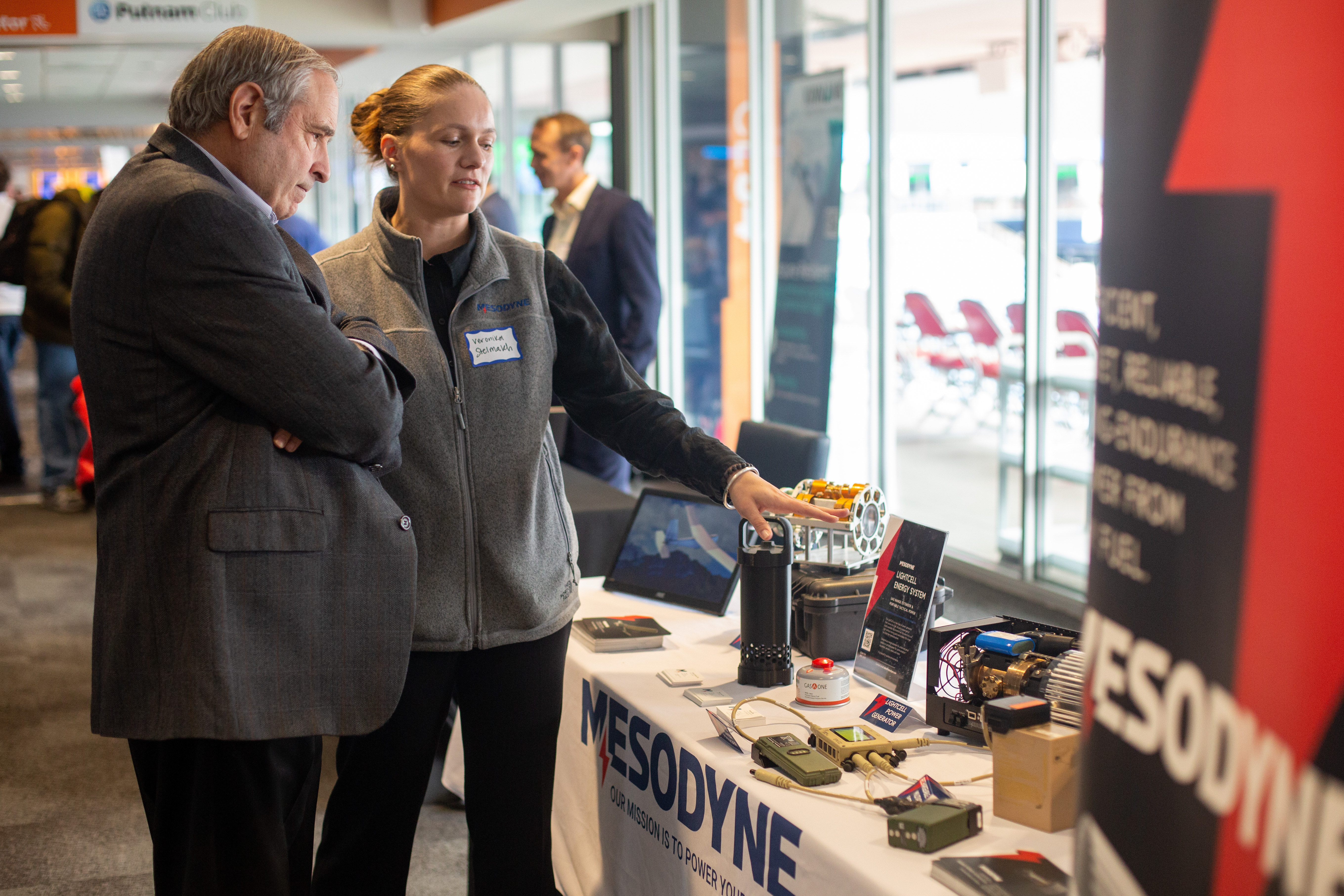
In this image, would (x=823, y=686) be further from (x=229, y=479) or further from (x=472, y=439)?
(x=229, y=479)

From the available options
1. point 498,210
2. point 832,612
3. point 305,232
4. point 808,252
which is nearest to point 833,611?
point 832,612

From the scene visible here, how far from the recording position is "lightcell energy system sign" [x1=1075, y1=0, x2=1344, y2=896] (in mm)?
628

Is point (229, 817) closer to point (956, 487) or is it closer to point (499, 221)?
point (499, 221)

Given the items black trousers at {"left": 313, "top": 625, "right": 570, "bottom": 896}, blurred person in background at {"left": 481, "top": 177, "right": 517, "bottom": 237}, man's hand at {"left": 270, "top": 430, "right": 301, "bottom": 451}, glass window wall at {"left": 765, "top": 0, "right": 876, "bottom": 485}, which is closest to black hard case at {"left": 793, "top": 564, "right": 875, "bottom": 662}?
black trousers at {"left": 313, "top": 625, "right": 570, "bottom": 896}

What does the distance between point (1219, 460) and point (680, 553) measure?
1617 millimetres

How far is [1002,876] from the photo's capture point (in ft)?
3.70

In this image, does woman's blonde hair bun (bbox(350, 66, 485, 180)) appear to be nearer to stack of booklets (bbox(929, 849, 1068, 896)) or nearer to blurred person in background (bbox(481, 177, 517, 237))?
stack of booklets (bbox(929, 849, 1068, 896))

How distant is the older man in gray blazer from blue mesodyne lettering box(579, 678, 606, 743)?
21.9 inches


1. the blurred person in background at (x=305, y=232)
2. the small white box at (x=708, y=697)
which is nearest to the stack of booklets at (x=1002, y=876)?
the small white box at (x=708, y=697)

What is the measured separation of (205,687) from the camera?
A: 3.99 ft

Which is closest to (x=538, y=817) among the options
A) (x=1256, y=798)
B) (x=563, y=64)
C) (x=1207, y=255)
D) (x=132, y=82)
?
(x=1256, y=798)

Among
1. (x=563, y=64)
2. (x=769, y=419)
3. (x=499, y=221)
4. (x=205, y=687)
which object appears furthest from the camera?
(x=563, y=64)

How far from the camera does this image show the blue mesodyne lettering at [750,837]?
4.50 feet

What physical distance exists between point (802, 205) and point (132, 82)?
9976mm
